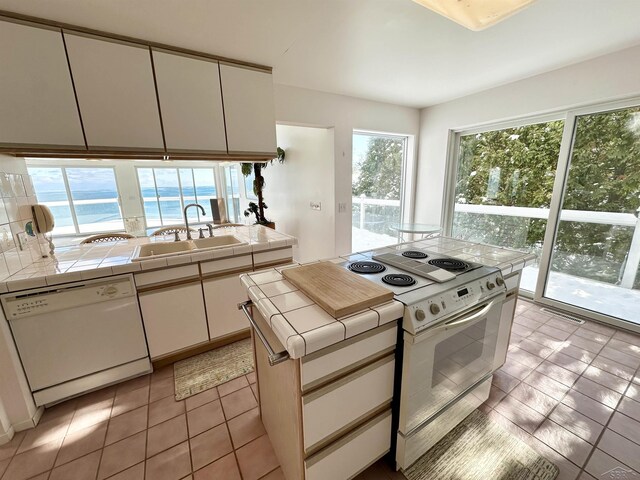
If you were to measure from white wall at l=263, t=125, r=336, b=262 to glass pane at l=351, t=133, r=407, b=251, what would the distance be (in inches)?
17.4

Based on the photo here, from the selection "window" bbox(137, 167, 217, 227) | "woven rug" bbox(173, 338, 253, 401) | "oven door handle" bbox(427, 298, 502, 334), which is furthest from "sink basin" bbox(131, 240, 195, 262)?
"window" bbox(137, 167, 217, 227)

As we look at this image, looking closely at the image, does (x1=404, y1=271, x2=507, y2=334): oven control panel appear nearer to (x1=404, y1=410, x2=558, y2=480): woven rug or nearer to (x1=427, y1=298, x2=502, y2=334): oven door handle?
(x1=427, y1=298, x2=502, y2=334): oven door handle

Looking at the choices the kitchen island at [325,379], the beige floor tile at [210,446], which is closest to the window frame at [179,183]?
the beige floor tile at [210,446]

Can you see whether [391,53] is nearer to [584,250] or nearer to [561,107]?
[561,107]

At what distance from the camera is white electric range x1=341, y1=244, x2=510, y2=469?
3.52 feet

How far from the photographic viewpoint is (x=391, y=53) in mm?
2035

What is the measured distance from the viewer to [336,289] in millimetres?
1079

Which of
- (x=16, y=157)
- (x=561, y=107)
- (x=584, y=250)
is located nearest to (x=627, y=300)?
(x=584, y=250)

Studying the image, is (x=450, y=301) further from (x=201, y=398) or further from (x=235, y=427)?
(x=201, y=398)

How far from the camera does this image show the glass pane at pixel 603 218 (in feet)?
7.37

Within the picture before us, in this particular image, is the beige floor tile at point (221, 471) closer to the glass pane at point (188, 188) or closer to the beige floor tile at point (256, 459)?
the beige floor tile at point (256, 459)

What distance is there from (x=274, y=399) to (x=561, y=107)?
3.50m

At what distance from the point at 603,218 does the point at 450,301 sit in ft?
8.18

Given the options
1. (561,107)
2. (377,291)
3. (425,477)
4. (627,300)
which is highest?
(561,107)
